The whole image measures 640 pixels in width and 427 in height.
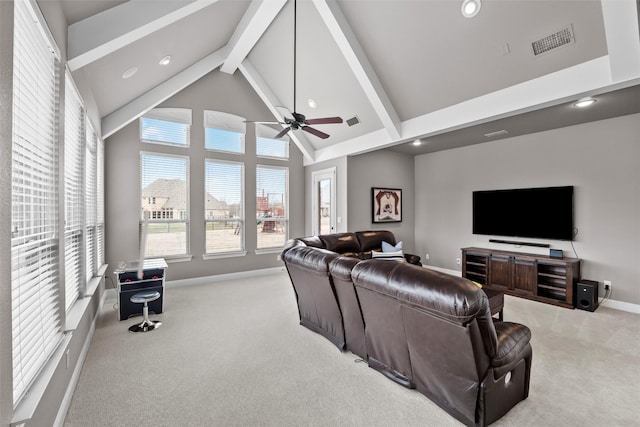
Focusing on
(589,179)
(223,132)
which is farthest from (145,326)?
(589,179)

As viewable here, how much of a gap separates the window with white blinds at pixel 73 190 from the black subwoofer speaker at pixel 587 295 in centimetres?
599

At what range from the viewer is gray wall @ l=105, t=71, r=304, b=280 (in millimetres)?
4773

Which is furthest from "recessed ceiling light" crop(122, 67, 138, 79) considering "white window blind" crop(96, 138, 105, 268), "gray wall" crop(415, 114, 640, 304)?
"gray wall" crop(415, 114, 640, 304)

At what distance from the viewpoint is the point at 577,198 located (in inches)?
180

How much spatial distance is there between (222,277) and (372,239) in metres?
3.02

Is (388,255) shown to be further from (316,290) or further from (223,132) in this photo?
(223,132)

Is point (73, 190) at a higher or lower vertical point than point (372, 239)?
higher

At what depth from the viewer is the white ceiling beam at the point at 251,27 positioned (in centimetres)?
406

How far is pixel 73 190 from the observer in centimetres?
266

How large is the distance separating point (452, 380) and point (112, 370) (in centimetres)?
282

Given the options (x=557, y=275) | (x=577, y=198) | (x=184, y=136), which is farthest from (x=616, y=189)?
(x=184, y=136)

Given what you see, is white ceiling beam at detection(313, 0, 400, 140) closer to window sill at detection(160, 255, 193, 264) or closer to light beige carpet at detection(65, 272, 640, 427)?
light beige carpet at detection(65, 272, 640, 427)

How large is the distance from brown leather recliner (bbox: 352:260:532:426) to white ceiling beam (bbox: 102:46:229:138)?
13.5 ft

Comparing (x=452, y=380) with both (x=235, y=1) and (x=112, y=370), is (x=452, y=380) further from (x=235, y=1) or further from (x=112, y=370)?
(x=235, y=1)
